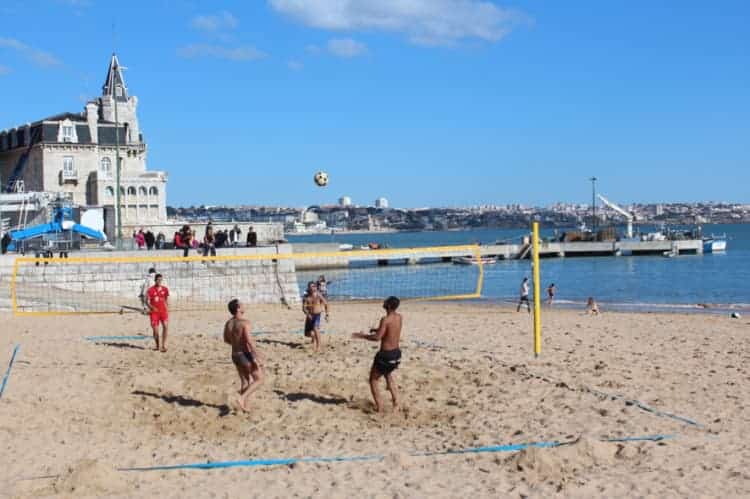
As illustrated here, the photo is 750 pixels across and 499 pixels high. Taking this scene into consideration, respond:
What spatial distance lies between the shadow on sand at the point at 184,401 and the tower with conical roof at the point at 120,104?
49077 mm

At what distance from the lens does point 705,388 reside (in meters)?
10.1

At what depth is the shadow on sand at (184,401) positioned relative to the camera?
9773 millimetres

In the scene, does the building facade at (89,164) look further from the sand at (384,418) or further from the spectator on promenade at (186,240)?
the sand at (384,418)

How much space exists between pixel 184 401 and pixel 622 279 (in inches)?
1578

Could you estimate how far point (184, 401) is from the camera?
10.2 metres

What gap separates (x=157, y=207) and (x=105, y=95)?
9.87 m

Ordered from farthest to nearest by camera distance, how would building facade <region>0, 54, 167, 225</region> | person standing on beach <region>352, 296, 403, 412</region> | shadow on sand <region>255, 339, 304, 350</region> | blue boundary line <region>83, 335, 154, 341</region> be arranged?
building facade <region>0, 54, 167, 225</region> → blue boundary line <region>83, 335, 154, 341</region> → shadow on sand <region>255, 339, 304, 350</region> → person standing on beach <region>352, 296, 403, 412</region>

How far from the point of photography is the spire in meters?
58.1

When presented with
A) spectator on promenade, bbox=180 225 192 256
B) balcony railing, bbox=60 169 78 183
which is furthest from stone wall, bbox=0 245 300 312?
balcony railing, bbox=60 169 78 183

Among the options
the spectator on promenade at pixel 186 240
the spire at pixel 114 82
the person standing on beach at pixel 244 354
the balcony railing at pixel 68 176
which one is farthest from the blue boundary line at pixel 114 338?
the spire at pixel 114 82

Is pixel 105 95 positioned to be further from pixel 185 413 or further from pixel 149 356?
pixel 185 413

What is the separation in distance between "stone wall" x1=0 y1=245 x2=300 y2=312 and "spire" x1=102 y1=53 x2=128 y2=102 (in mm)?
35562

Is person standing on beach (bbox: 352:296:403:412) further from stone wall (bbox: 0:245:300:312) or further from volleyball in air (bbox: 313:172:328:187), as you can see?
volleyball in air (bbox: 313:172:328:187)

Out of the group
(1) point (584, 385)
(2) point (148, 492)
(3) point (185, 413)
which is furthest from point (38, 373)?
(1) point (584, 385)
